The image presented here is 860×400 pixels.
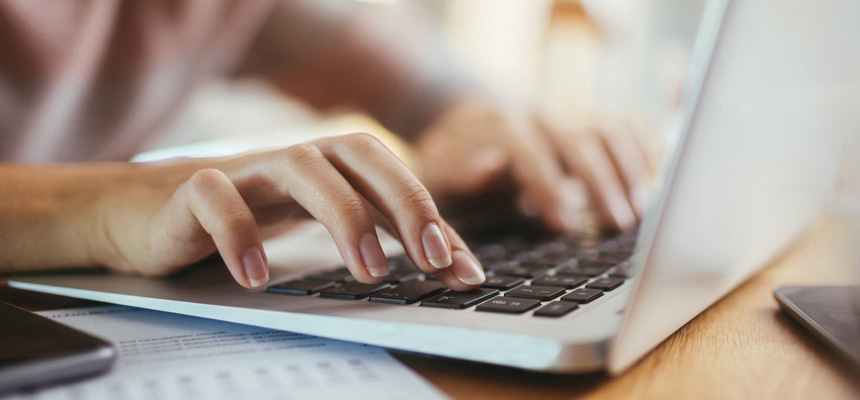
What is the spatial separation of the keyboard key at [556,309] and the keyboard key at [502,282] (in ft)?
0.20

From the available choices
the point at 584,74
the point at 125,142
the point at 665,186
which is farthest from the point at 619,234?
the point at 584,74

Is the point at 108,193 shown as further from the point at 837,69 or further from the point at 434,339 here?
the point at 837,69

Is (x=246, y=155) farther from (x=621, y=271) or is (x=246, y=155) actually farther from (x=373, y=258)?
(x=621, y=271)

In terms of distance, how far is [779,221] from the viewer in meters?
0.44

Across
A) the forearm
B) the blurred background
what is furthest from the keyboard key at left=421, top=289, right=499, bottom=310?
→ the blurred background

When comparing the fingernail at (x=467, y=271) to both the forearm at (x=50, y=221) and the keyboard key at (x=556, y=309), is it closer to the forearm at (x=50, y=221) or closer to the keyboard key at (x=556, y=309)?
the keyboard key at (x=556, y=309)

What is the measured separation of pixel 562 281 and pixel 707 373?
11 centimetres

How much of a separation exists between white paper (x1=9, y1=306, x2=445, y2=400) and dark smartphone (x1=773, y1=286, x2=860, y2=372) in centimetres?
21

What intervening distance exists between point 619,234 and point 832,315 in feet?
1.20

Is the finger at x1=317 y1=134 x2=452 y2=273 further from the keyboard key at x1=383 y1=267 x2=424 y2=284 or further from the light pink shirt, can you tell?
the light pink shirt

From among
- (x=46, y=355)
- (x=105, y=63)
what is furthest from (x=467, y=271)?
(x=105, y=63)

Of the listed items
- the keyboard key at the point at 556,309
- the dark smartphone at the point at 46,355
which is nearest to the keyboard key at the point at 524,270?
the keyboard key at the point at 556,309

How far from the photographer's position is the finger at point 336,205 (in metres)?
0.35

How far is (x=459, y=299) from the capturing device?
315mm
